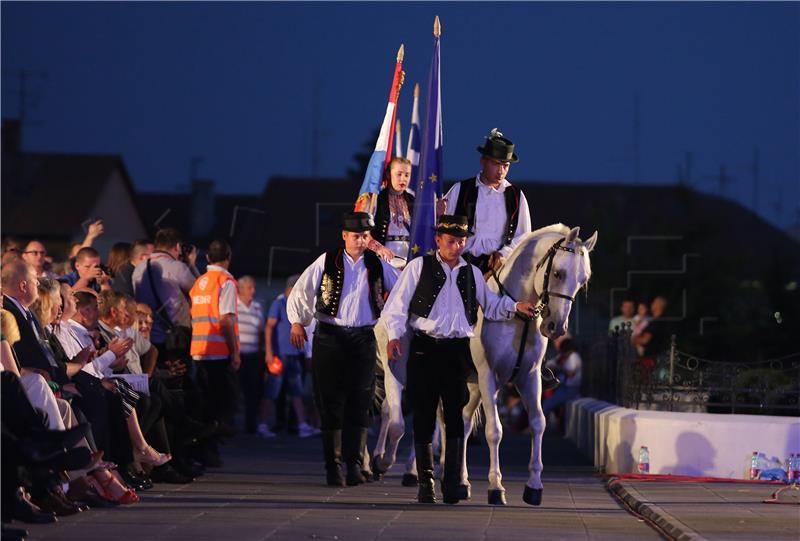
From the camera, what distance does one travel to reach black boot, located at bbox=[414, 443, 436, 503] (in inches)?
525

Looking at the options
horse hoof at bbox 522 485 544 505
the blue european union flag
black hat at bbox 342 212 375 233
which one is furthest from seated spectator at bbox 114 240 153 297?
horse hoof at bbox 522 485 544 505

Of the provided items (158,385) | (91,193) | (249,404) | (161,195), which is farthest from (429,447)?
(161,195)

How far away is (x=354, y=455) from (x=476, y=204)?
2.39m

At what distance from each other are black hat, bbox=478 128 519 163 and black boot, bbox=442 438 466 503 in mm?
2772

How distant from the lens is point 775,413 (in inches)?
661

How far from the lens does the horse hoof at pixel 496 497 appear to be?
1333 centimetres

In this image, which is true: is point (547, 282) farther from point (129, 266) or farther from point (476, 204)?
point (129, 266)

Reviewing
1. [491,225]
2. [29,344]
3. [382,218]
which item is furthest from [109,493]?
[382,218]

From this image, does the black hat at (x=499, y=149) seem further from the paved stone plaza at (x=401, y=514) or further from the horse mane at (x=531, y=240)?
the paved stone plaza at (x=401, y=514)

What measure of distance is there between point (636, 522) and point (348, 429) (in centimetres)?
344

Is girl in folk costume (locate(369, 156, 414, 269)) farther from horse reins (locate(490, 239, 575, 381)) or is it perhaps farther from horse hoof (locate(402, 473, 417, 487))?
horse reins (locate(490, 239, 575, 381))

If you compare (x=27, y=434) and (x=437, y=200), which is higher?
(x=437, y=200)

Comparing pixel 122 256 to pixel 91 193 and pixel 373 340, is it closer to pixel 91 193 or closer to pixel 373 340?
pixel 373 340

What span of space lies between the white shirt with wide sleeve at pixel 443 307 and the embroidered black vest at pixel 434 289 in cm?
3
